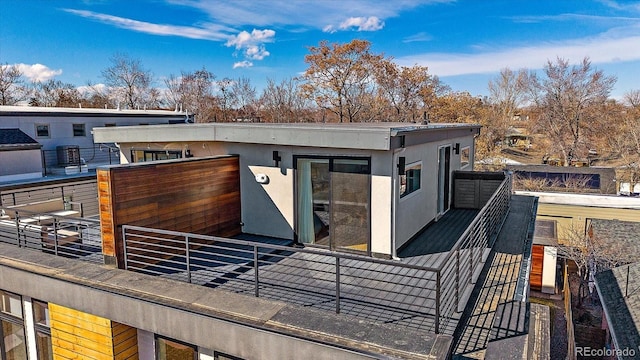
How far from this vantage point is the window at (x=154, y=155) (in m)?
9.10

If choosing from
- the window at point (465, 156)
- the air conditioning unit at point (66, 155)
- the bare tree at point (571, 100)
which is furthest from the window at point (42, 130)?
the bare tree at point (571, 100)

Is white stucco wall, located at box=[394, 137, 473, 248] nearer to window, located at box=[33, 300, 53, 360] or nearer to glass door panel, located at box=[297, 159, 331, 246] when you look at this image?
glass door panel, located at box=[297, 159, 331, 246]

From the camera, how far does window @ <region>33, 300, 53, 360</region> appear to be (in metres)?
6.47

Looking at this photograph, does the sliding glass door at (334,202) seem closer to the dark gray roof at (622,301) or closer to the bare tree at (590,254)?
the dark gray roof at (622,301)

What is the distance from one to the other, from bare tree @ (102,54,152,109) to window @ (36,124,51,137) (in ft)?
84.2

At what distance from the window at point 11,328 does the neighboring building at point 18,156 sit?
841 cm

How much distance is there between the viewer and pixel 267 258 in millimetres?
7086

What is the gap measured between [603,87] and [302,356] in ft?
126

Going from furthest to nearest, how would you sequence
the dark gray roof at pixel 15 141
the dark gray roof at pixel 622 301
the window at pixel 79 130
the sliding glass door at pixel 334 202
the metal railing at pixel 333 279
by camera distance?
1. the window at pixel 79 130
2. the dark gray roof at pixel 15 141
3. the dark gray roof at pixel 622 301
4. the sliding glass door at pixel 334 202
5. the metal railing at pixel 333 279

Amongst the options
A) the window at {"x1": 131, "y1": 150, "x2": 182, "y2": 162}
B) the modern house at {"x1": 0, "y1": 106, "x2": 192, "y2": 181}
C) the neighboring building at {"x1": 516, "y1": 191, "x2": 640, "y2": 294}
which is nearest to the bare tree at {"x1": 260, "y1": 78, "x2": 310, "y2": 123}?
the modern house at {"x1": 0, "y1": 106, "x2": 192, "y2": 181}

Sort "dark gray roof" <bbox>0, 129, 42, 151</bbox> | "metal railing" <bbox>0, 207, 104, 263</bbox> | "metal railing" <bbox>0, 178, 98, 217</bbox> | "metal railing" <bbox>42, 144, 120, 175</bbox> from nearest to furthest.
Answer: "metal railing" <bbox>0, 207, 104, 263</bbox> < "metal railing" <bbox>0, 178, 98, 217</bbox> < "dark gray roof" <bbox>0, 129, 42, 151</bbox> < "metal railing" <bbox>42, 144, 120, 175</bbox>

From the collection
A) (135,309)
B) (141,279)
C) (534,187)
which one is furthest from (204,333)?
(534,187)

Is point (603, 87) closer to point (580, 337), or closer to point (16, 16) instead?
point (580, 337)

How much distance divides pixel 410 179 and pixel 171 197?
14.3 feet
